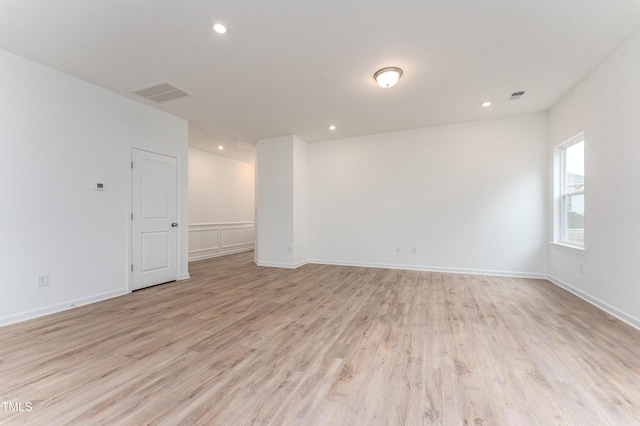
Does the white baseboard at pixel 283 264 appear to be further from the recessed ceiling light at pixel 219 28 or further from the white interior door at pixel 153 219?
the recessed ceiling light at pixel 219 28

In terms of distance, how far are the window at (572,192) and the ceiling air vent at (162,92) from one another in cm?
543

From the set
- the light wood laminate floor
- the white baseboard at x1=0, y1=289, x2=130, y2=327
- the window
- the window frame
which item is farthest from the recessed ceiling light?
the window frame

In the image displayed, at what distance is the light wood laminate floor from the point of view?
4.87 ft

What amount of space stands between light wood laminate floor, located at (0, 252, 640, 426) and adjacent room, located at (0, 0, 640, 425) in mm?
19

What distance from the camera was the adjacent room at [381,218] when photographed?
1719 mm

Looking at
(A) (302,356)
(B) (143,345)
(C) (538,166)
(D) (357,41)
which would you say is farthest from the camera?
(C) (538,166)

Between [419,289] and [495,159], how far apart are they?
2.80 m

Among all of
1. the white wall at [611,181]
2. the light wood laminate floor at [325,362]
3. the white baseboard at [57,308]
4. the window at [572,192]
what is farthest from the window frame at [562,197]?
the white baseboard at [57,308]

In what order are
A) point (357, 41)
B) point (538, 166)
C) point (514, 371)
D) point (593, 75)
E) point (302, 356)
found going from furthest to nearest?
point (538, 166) < point (593, 75) < point (357, 41) < point (302, 356) < point (514, 371)

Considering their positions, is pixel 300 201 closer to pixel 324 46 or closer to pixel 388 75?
pixel 388 75

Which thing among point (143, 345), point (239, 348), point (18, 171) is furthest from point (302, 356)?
point (18, 171)

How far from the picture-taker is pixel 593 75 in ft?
10.5

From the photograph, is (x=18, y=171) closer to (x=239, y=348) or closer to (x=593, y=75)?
(x=239, y=348)

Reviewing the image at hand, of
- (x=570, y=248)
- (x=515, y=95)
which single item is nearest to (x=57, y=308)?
(x=515, y=95)
